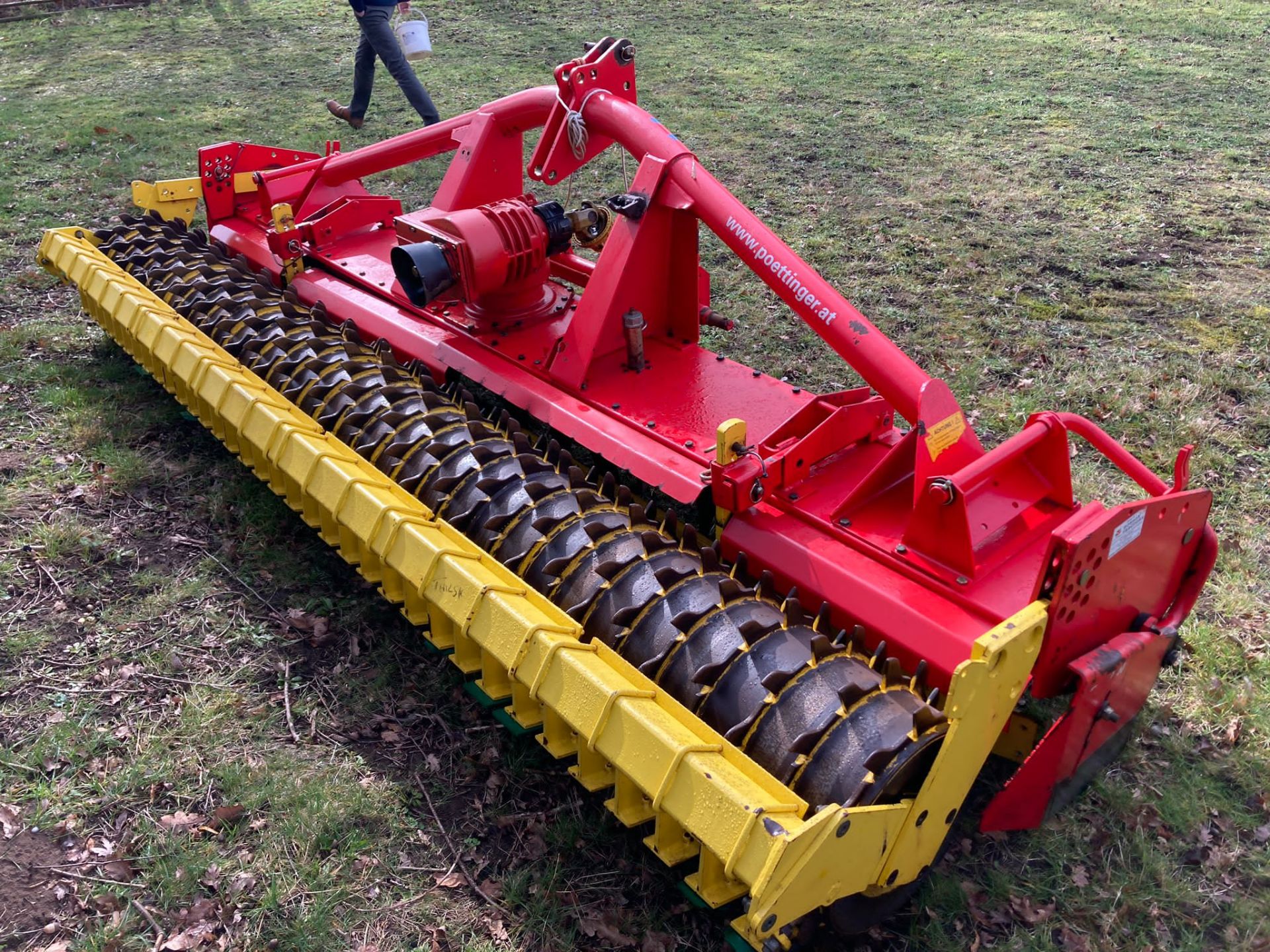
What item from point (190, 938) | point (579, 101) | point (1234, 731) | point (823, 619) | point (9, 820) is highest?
point (579, 101)

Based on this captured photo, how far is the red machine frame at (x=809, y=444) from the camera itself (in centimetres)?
317

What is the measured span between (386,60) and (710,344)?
5006mm

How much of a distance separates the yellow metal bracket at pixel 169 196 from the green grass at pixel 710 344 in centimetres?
96

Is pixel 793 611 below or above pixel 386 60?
below

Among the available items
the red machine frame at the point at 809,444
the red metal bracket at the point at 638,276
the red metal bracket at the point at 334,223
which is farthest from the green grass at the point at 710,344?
the red metal bracket at the point at 638,276

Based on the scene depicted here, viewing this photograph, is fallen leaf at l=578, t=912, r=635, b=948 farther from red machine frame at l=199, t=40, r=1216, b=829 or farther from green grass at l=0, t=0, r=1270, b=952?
red machine frame at l=199, t=40, r=1216, b=829

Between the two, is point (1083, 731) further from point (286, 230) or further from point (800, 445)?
point (286, 230)

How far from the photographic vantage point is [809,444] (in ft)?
12.2

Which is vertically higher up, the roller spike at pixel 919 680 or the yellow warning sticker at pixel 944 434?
the yellow warning sticker at pixel 944 434

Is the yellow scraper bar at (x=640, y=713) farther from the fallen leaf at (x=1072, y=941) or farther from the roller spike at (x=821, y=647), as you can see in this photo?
the fallen leaf at (x=1072, y=941)

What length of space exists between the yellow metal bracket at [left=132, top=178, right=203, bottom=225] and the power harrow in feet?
3.39

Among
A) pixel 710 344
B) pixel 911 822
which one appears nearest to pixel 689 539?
pixel 911 822

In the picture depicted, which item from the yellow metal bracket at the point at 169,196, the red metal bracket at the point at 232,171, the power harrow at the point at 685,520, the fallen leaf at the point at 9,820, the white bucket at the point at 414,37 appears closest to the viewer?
the power harrow at the point at 685,520

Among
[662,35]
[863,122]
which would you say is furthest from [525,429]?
[662,35]
